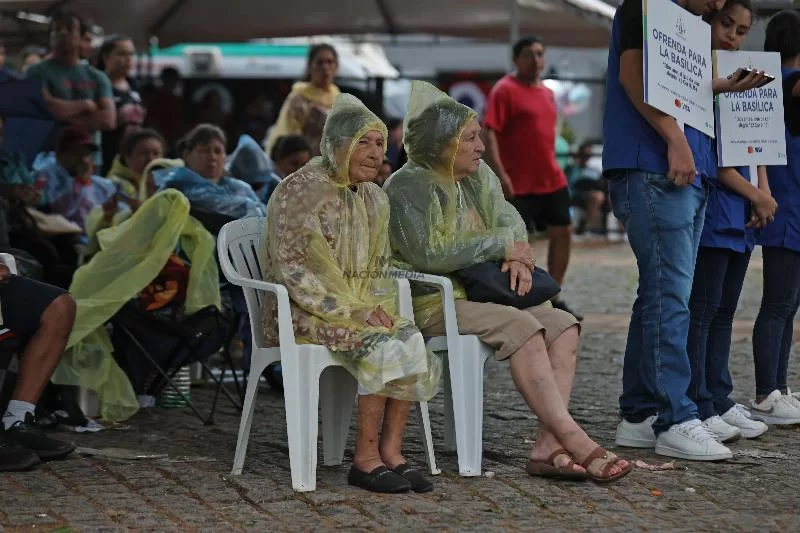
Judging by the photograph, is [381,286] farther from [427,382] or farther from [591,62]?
[591,62]

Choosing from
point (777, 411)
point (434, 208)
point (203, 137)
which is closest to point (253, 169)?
point (203, 137)

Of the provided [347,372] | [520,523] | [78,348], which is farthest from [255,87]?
[520,523]

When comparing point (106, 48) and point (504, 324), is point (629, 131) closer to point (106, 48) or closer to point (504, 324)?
point (504, 324)

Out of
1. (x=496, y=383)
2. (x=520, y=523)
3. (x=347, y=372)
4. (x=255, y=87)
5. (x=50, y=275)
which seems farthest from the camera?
(x=255, y=87)

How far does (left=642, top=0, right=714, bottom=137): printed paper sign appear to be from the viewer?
19.0ft

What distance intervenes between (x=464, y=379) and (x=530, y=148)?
16.7ft

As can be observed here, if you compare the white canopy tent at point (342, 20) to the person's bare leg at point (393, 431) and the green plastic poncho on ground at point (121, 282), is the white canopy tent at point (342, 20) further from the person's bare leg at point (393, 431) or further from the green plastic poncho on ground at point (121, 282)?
the person's bare leg at point (393, 431)

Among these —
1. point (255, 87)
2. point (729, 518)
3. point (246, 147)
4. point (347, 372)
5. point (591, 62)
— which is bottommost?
point (729, 518)

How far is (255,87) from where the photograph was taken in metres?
15.5

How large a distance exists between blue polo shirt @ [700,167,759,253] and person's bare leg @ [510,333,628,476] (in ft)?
3.85

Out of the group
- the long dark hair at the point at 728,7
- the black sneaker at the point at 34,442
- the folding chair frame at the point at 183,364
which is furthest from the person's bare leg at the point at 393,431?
the long dark hair at the point at 728,7

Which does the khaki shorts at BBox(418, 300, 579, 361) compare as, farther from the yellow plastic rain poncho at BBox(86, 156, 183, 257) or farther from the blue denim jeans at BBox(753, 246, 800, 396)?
the yellow plastic rain poncho at BBox(86, 156, 183, 257)

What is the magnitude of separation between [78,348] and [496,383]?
233 cm

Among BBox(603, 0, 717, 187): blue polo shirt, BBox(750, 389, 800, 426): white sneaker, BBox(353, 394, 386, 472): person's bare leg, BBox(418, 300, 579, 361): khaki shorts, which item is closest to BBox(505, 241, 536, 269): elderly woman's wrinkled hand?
BBox(418, 300, 579, 361): khaki shorts
